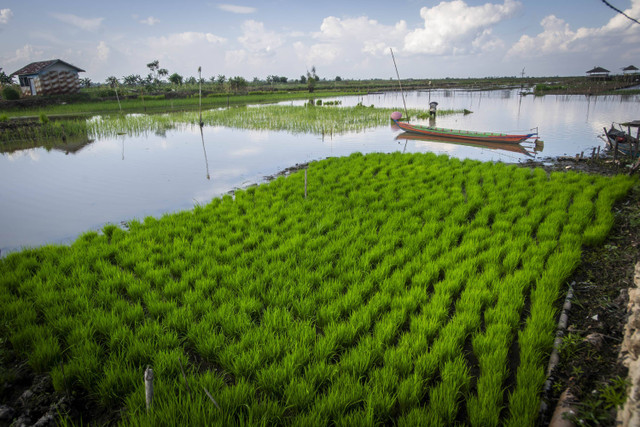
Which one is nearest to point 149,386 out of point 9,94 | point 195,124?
point 195,124

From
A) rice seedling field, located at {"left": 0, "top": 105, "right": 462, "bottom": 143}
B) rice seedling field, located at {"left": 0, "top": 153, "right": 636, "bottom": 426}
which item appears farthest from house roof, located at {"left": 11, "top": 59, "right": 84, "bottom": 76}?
rice seedling field, located at {"left": 0, "top": 153, "right": 636, "bottom": 426}

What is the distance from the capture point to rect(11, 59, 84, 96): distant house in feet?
93.3

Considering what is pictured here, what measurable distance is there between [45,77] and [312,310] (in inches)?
1479

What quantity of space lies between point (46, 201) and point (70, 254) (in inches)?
185

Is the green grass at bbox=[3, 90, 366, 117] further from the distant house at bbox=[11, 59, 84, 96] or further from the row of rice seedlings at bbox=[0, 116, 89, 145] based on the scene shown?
the row of rice seedlings at bbox=[0, 116, 89, 145]

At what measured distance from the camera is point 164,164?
1134 centimetres

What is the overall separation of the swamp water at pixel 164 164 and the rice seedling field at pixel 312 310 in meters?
2.18

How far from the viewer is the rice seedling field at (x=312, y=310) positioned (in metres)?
2.27

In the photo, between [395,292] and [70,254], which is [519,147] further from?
[70,254]

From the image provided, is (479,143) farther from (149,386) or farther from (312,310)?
(149,386)

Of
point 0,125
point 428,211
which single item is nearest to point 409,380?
point 428,211

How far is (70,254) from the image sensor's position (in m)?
4.48

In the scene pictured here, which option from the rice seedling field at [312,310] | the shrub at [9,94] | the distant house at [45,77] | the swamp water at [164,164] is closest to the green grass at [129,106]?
the shrub at [9,94]

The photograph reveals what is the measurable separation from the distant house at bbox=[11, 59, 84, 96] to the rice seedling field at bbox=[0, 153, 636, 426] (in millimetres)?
33403
